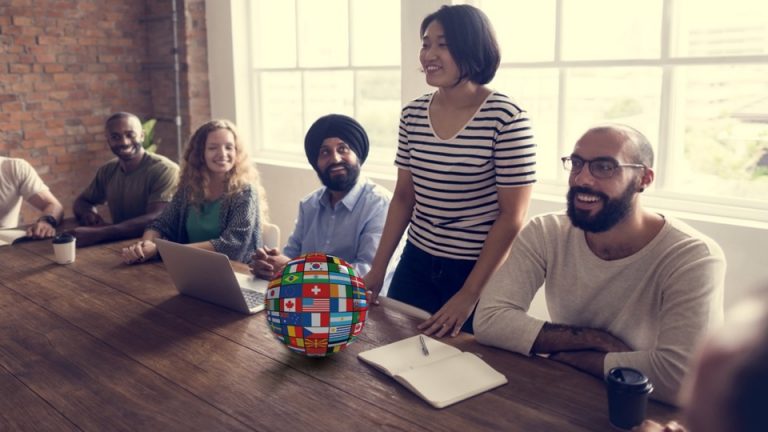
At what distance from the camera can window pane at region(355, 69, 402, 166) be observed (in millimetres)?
4215

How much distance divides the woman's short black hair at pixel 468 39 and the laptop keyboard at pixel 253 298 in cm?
89

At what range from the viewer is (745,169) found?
2.83 m

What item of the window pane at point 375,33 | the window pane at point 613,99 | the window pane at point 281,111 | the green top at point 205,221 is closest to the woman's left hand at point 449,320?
the green top at point 205,221

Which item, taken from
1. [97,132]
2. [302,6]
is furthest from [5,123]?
[302,6]

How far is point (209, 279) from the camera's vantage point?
202cm

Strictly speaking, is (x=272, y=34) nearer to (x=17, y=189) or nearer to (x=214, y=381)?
(x=17, y=189)

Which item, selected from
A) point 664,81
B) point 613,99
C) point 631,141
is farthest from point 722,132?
point 631,141

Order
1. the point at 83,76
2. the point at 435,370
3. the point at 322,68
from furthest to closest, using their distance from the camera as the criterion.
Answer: the point at 83,76 < the point at 322,68 < the point at 435,370

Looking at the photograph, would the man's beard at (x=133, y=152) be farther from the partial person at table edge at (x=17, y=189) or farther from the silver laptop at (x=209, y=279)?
the silver laptop at (x=209, y=279)

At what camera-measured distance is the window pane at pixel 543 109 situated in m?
3.38

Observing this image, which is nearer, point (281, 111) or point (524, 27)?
point (524, 27)

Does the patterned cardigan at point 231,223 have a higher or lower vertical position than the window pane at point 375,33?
lower

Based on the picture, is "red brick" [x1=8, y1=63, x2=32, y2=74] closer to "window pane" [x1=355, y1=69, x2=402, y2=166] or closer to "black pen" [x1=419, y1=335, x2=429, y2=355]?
"window pane" [x1=355, y1=69, x2=402, y2=166]

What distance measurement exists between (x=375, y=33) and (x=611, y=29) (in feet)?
5.19
